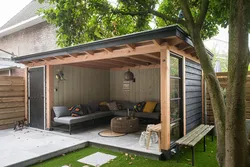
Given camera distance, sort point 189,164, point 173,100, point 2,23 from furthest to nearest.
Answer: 1. point 2,23
2. point 173,100
3. point 189,164

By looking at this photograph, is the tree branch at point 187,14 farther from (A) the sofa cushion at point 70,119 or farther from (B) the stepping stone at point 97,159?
(A) the sofa cushion at point 70,119

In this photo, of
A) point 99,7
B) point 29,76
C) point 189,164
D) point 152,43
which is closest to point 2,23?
point 29,76

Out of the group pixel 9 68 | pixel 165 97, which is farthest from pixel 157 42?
pixel 9 68

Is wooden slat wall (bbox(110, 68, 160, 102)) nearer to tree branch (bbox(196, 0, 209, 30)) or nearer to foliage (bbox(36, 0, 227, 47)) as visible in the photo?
foliage (bbox(36, 0, 227, 47))

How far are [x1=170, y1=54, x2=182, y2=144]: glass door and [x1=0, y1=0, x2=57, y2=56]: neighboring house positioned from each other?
7.45m

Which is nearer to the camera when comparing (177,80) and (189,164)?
(189,164)

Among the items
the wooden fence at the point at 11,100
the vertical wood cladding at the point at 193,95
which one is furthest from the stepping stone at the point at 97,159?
the wooden fence at the point at 11,100

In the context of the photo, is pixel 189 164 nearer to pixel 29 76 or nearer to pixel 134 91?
pixel 134 91

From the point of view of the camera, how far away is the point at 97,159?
3.81 meters

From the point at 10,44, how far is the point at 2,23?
2.85 metres

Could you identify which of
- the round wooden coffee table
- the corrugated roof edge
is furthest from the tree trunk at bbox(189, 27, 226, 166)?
the round wooden coffee table

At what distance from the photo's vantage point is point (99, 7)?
5531 millimetres

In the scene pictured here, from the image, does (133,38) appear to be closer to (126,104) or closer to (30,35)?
(126,104)

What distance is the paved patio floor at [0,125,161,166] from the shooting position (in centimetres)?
379
